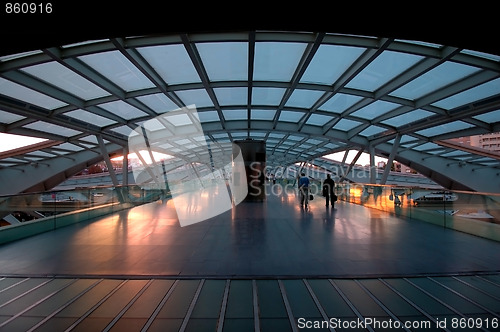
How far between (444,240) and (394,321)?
4684 millimetres

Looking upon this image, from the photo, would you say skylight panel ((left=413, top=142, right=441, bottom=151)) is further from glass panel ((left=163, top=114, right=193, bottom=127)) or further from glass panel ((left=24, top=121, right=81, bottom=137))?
glass panel ((left=24, top=121, right=81, bottom=137))

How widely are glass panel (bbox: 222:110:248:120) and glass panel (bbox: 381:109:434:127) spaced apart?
10.5 m

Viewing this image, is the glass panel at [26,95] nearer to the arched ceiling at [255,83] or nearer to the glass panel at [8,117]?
the arched ceiling at [255,83]

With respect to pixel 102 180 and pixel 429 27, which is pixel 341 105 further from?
pixel 102 180

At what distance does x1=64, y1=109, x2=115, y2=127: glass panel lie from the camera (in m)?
16.1

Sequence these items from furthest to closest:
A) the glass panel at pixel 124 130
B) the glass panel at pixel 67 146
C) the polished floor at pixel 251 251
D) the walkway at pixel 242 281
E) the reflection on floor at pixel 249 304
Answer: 1. the glass panel at pixel 67 146
2. the glass panel at pixel 124 130
3. the polished floor at pixel 251 251
4. the walkway at pixel 242 281
5. the reflection on floor at pixel 249 304

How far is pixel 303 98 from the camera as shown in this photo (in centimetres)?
1570

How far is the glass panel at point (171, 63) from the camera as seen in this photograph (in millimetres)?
9781

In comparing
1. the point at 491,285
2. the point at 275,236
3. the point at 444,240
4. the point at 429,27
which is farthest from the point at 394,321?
the point at 444,240

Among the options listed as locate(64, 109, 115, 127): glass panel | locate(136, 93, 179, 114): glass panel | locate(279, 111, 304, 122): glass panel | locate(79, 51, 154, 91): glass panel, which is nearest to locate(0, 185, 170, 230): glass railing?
locate(79, 51, 154, 91): glass panel

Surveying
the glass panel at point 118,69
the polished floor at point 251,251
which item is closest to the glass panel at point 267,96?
the glass panel at point 118,69

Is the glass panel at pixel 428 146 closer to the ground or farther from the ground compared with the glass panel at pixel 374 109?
closer to the ground

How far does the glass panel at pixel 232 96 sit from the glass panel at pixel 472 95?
35.2ft

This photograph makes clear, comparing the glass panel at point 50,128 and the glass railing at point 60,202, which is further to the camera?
the glass panel at point 50,128
